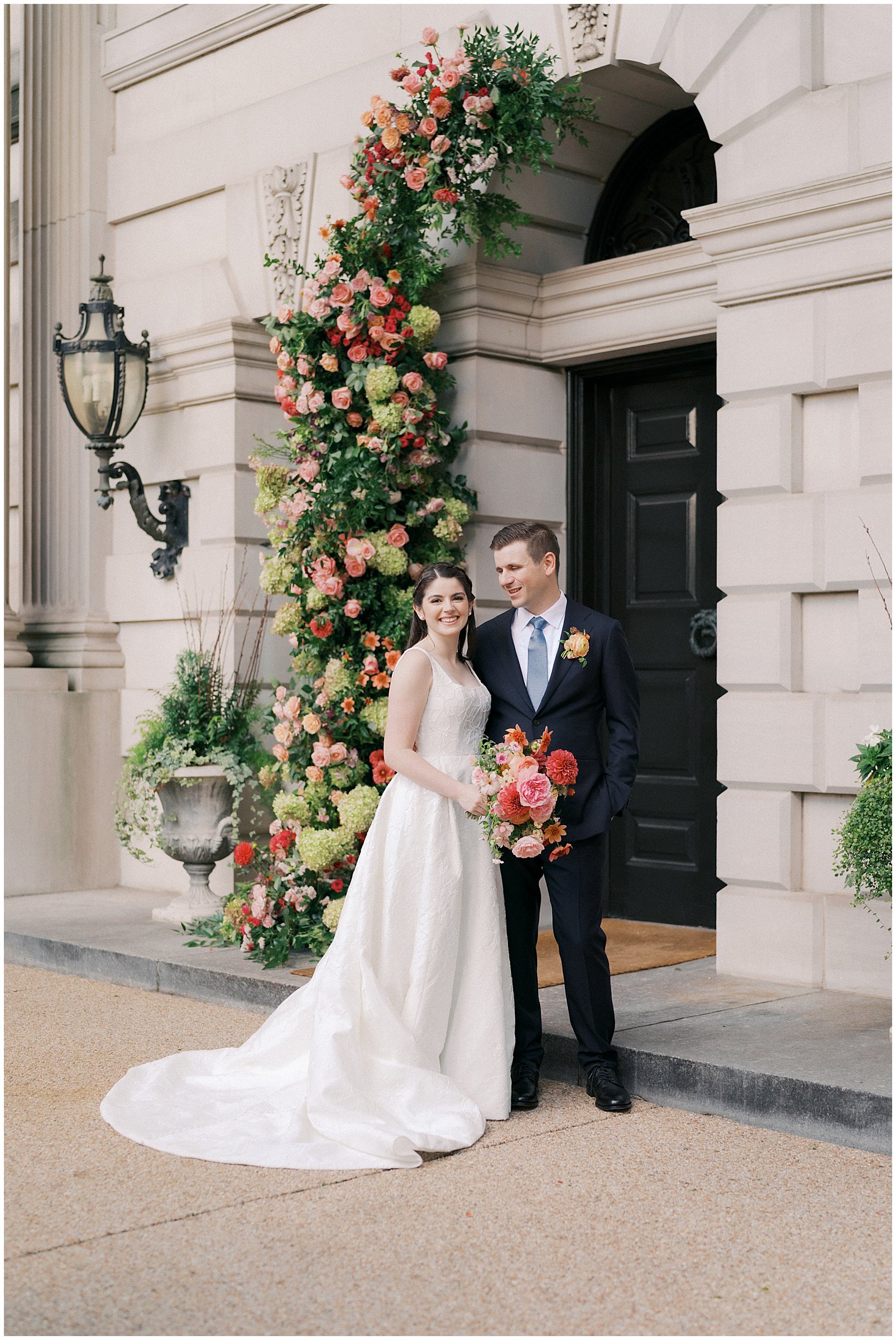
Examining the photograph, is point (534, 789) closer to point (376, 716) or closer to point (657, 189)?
point (376, 716)

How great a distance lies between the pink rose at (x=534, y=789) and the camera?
440 cm

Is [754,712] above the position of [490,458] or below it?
below

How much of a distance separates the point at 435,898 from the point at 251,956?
7.18 feet

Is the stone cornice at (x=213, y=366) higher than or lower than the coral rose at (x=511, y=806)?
higher

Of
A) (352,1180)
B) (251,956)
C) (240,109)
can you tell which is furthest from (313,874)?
(240,109)

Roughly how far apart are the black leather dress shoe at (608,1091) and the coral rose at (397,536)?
2994mm

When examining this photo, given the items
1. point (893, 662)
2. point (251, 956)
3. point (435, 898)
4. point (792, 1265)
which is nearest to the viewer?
point (792, 1265)

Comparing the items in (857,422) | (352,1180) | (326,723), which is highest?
(857,422)

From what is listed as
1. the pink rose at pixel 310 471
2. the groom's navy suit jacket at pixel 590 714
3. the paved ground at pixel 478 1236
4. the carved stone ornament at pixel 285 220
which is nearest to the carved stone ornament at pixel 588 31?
the carved stone ornament at pixel 285 220

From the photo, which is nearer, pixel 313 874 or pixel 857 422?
pixel 857 422

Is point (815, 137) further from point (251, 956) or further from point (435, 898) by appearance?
point (251, 956)

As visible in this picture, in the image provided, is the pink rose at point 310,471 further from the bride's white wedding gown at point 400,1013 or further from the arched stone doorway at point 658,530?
the bride's white wedding gown at point 400,1013

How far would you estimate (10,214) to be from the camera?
9867 mm

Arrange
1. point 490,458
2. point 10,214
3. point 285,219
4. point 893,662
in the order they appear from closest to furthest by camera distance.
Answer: point 893,662 → point 490,458 → point 285,219 → point 10,214
